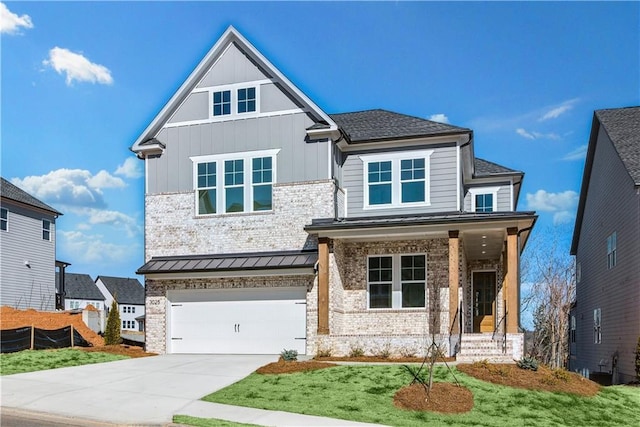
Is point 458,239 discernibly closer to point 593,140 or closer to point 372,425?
point 372,425

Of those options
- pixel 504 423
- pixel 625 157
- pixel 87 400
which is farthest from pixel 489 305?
pixel 87 400

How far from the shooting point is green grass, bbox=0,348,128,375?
54.8 ft

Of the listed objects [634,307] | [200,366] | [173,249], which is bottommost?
[200,366]

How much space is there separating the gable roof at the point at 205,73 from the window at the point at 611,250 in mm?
10975

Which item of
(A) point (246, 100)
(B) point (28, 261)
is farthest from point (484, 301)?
(B) point (28, 261)

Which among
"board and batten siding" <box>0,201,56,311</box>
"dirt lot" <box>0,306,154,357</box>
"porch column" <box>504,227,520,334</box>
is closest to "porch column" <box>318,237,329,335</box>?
"porch column" <box>504,227,520,334</box>

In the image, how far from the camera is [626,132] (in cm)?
2222

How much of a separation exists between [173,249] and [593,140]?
17.3m

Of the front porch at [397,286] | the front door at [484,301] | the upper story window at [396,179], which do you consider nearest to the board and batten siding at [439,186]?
→ the upper story window at [396,179]

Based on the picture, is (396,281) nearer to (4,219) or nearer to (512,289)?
(512,289)

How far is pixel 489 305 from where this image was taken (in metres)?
24.1

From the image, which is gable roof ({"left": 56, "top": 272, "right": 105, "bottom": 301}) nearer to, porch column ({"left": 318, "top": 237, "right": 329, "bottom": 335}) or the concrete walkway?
the concrete walkway

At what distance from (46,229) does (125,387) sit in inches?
864

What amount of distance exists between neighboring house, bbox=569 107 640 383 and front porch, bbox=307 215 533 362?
11.9 feet
